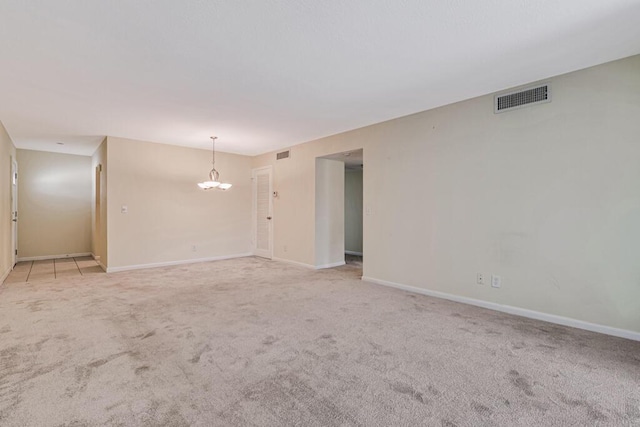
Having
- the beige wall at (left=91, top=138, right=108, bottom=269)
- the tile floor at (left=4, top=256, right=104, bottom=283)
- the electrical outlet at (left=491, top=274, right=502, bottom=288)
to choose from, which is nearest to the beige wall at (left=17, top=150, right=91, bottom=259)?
the beige wall at (left=91, top=138, right=108, bottom=269)

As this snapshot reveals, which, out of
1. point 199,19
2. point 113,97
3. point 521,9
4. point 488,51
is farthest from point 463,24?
point 113,97

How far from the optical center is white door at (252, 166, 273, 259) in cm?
735

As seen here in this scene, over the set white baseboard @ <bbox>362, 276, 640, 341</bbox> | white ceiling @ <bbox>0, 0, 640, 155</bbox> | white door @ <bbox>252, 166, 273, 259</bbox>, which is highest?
white ceiling @ <bbox>0, 0, 640, 155</bbox>

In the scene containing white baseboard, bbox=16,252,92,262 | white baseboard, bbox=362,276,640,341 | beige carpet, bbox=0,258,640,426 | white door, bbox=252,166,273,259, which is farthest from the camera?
white door, bbox=252,166,273,259

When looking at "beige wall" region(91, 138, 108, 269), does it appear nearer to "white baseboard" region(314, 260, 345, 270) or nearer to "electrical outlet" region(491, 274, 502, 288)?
"white baseboard" region(314, 260, 345, 270)

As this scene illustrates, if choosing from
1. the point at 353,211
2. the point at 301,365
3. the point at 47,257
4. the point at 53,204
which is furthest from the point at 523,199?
the point at 47,257

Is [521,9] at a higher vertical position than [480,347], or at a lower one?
higher

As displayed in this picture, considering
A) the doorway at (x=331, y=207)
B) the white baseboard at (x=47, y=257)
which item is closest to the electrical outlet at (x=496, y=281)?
the doorway at (x=331, y=207)

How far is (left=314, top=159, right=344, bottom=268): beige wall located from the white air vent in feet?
11.1

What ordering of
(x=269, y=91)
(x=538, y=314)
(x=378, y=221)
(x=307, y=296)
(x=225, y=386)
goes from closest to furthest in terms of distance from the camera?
(x=225, y=386)
(x=538, y=314)
(x=269, y=91)
(x=307, y=296)
(x=378, y=221)

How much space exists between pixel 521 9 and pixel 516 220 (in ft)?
7.26

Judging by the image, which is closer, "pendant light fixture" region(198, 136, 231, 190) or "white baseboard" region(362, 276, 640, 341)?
"white baseboard" region(362, 276, 640, 341)

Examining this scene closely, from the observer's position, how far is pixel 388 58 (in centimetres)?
288

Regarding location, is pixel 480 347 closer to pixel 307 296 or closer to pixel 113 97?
pixel 307 296
